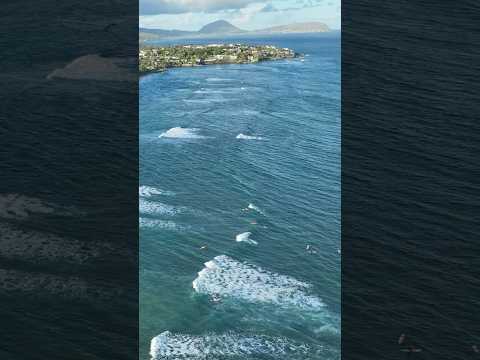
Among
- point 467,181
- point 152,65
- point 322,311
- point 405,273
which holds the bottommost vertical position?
point 322,311

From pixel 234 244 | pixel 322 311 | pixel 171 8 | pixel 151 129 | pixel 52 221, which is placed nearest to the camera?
pixel 52 221

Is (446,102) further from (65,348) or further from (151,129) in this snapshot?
(151,129)

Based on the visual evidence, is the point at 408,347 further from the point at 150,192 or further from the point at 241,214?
the point at 150,192

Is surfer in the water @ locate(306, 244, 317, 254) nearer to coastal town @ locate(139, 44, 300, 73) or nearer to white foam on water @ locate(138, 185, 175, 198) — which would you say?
white foam on water @ locate(138, 185, 175, 198)

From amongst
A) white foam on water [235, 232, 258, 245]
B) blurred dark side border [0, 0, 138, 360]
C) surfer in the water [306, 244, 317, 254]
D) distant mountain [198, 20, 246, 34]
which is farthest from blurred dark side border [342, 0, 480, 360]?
distant mountain [198, 20, 246, 34]

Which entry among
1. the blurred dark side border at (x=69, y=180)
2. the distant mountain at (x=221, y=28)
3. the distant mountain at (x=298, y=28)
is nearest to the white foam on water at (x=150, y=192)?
the blurred dark side border at (x=69, y=180)

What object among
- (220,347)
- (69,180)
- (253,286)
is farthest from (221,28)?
(69,180)

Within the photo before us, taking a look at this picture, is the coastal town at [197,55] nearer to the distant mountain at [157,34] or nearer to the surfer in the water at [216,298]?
the distant mountain at [157,34]

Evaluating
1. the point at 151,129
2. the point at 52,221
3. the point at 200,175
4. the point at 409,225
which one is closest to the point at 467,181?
the point at 409,225
